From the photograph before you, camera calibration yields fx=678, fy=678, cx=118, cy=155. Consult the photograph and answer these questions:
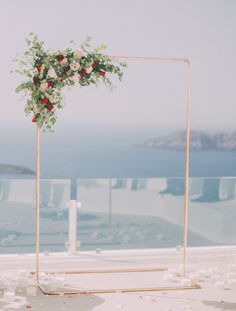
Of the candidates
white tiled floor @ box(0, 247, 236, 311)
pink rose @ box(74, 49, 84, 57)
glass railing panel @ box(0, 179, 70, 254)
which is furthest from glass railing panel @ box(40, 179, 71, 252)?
pink rose @ box(74, 49, 84, 57)

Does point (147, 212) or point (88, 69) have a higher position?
point (88, 69)

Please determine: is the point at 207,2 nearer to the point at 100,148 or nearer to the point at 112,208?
the point at 112,208

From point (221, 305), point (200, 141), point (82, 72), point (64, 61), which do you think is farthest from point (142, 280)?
point (200, 141)

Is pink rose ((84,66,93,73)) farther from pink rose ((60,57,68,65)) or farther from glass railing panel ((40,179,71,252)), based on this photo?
glass railing panel ((40,179,71,252))

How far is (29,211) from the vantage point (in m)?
5.97

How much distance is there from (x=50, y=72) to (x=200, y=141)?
38.1ft

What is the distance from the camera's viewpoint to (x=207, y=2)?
31.1 feet

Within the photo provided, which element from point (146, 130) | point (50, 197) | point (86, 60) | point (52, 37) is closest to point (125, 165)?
point (146, 130)

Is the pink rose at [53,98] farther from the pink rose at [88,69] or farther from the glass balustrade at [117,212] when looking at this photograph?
the glass balustrade at [117,212]

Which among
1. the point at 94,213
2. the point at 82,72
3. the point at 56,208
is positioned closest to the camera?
the point at 82,72

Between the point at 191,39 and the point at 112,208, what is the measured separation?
20.5ft

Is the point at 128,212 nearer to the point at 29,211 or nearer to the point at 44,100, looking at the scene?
the point at 29,211

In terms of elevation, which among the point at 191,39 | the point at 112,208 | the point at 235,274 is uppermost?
the point at 191,39

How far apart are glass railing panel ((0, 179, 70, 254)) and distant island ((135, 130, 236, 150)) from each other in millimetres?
9445
